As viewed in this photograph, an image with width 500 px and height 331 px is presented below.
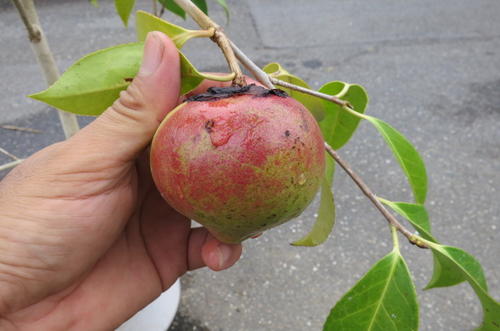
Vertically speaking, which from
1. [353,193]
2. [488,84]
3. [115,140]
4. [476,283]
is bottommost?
[488,84]

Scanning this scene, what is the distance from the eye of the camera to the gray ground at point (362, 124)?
1.62m

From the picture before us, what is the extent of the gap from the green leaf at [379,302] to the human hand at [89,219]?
0.30 metres

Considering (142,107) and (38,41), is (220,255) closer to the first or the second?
(142,107)

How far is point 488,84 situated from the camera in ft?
9.45

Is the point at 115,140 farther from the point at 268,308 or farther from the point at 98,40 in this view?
the point at 98,40

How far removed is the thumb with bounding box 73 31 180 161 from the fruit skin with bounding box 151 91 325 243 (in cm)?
9

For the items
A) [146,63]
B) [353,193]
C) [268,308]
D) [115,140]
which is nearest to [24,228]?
[115,140]

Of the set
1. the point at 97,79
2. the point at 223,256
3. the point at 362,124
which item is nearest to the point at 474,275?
the point at 223,256

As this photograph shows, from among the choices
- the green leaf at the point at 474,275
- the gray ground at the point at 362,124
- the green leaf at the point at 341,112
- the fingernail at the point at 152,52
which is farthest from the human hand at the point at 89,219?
the gray ground at the point at 362,124

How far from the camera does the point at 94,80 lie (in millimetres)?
603

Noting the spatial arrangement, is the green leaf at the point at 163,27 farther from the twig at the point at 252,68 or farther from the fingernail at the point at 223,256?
the fingernail at the point at 223,256

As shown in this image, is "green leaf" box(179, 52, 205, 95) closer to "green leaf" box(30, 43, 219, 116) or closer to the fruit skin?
"green leaf" box(30, 43, 219, 116)

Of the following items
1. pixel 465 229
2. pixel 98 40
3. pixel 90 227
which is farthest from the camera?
pixel 98 40

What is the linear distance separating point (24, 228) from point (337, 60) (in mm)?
2715
